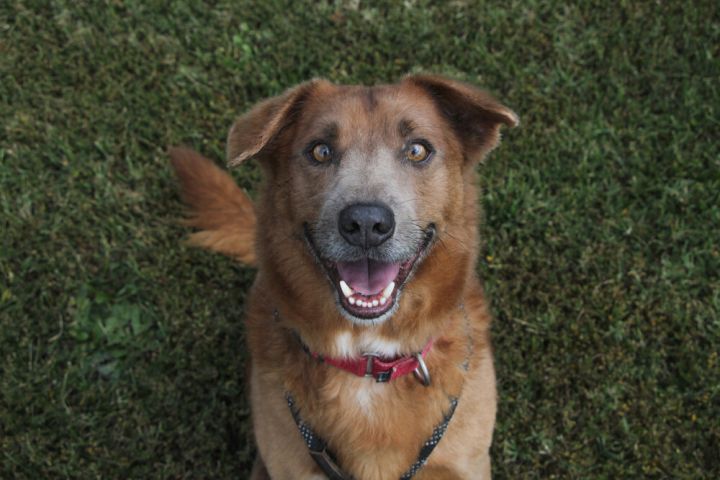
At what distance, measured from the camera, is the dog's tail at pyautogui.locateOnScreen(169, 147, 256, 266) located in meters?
4.70

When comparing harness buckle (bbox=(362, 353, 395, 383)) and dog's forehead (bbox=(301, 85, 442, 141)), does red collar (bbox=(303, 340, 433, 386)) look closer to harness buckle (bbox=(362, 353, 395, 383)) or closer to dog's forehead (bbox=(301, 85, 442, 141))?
harness buckle (bbox=(362, 353, 395, 383))

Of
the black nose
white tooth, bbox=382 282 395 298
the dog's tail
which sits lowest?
the dog's tail

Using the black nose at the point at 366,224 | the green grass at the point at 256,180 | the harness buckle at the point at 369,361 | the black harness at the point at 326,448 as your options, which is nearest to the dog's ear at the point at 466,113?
the black nose at the point at 366,224

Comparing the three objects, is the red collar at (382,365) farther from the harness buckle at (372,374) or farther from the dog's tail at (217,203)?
the dog's tail at (217,203)

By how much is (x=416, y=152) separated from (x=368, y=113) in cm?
28

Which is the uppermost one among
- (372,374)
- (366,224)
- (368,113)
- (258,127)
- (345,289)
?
(368,113)

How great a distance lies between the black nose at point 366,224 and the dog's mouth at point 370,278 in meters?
0.17

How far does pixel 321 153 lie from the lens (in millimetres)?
3258

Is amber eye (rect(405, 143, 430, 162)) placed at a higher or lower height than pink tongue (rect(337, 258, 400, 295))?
higher

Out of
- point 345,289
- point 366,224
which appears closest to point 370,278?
point 345,289

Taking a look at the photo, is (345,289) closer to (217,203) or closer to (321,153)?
(321,153)

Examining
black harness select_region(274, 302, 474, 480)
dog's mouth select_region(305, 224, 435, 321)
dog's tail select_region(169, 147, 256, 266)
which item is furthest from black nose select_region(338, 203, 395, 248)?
dog's tail select_region(169, 147, 256, 266)

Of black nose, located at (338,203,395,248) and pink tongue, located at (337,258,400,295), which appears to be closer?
black nose, located at (338,203,395,248)

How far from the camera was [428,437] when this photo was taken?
340 cm
